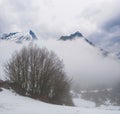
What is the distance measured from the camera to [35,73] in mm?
35656

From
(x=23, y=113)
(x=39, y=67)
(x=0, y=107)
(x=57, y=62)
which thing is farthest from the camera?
(x=57, y=62)

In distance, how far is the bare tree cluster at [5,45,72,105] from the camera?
35.6 m

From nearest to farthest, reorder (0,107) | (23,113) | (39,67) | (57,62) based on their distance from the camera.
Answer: (23,113) < (0,107) < (39,67) < (57,62)

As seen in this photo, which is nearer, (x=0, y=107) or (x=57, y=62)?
(x=0, y=107)

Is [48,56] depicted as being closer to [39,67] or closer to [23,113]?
[39,67]

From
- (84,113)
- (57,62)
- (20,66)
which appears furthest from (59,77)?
(84,113)

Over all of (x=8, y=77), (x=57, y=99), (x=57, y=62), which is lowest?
(x=57, y=99)

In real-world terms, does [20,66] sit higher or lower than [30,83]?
higher

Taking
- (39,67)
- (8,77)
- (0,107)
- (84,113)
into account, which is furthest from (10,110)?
(8,77)

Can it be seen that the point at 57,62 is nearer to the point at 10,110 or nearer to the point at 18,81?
the point at 18,81

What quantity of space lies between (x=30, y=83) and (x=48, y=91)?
9.93ft

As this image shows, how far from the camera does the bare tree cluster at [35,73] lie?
117 ft

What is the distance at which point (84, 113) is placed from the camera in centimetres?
1670

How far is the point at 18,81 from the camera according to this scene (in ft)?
117
